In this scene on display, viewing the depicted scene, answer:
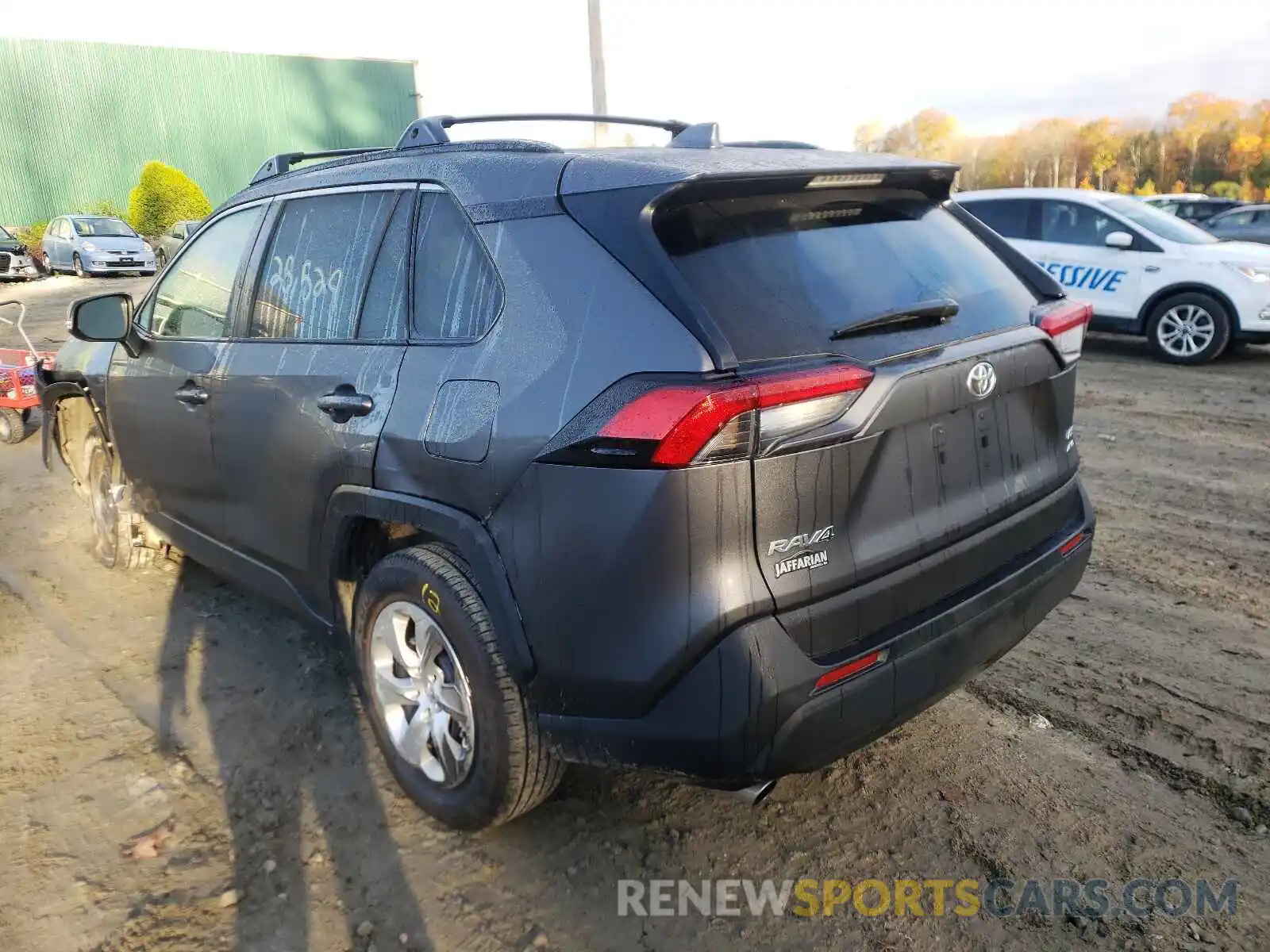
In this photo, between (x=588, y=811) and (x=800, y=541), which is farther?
(x=588, y=811)

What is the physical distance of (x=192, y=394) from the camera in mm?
3443

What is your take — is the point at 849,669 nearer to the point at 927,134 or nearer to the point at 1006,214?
the point at 1006,214

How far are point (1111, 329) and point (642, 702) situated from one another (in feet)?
31.6

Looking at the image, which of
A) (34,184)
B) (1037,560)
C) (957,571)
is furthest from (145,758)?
(34,184)

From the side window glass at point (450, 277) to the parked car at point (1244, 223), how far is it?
17.0m

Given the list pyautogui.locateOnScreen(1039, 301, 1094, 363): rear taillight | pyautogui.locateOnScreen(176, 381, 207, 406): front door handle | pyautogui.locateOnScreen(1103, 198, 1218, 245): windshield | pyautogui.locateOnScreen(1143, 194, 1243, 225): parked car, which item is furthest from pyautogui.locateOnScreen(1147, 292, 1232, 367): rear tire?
pyautogui.locateOnScreen(1143, 194, 1243, 225): parked car

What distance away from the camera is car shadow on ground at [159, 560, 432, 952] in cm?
238

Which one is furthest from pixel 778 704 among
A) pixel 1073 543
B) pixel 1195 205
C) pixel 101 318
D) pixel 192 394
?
pixel 1195 205

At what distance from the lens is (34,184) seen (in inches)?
1244

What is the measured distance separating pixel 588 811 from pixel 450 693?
58cm

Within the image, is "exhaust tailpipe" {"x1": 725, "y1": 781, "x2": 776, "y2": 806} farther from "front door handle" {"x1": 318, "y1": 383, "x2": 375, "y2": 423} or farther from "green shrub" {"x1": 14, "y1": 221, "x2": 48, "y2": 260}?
"green shrub" {"x1": 14, "y1": 221, "x2": 48, "y2": 260}

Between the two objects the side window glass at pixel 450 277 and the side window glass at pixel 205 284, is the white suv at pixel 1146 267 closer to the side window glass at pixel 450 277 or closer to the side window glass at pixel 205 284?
the side window glass at pixel 205 284

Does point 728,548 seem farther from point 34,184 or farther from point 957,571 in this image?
point 34,184

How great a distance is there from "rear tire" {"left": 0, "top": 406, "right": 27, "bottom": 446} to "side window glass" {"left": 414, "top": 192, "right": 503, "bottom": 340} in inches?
268
